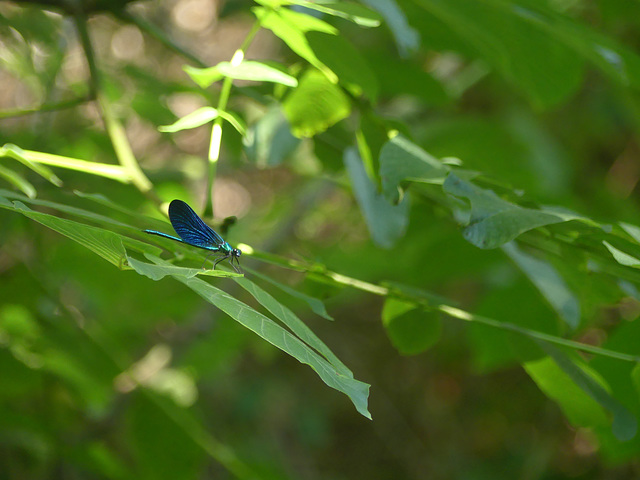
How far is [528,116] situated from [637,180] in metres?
0.58

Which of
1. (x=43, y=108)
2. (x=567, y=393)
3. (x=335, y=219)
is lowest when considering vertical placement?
(x=335, y=219)

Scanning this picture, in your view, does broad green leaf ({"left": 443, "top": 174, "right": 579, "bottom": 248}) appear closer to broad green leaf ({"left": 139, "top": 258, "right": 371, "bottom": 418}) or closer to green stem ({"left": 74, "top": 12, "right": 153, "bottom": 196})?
broad green leaf ({"left": 139, "top": 258, "right": 371, "bottom": 418})

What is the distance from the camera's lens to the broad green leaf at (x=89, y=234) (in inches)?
16.6

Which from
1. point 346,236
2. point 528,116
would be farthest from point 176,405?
point 528,116

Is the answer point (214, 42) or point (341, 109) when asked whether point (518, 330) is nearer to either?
point (341, 109)

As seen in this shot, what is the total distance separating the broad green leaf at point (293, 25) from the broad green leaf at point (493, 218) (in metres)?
0.22

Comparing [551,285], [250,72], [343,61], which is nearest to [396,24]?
[343,61]

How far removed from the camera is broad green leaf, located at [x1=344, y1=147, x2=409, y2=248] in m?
0.75

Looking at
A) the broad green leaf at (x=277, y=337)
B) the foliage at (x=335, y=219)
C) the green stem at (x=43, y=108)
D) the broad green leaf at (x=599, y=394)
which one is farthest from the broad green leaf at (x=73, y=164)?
the broad green leaf at (x=599, y=394)

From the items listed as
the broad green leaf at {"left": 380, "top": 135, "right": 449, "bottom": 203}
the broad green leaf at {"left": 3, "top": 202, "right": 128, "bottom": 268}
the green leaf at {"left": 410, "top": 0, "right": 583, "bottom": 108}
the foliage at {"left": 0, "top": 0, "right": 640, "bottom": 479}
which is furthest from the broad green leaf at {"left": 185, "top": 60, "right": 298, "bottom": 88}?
the green leaf at {"left": 410, "top": 0, "right": 583, "bottom": 108}

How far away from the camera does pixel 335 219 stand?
2.15m

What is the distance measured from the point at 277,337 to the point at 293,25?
1.19 feet

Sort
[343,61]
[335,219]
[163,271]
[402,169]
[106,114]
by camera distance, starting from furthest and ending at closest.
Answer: [335,219], [106,114], [343,61], [402,169], [163,271]

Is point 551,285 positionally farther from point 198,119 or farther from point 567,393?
point 198,119
